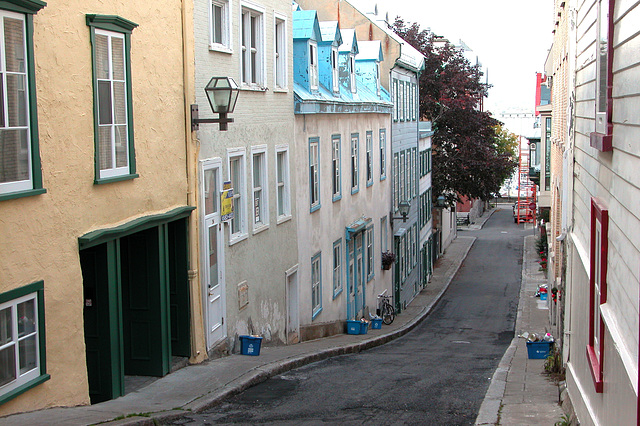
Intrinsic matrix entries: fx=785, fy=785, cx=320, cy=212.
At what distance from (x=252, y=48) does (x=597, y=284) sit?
31.4ft

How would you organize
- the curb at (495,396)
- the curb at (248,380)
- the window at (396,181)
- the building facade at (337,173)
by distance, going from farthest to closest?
the window at (396,181)
the building facade at (337,173)
the curb at (495,396)
the curb at (248,380)

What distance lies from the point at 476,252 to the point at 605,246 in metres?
46.2

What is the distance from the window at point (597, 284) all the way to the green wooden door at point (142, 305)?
6107 millimetres

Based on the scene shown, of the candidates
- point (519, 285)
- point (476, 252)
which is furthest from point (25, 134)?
point (476, 252)

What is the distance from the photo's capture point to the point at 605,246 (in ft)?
22.8

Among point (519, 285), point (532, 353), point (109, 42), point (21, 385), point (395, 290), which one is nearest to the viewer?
point (21, 385)

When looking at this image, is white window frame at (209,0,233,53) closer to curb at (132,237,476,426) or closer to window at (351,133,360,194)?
curb at (132,237,476,426)

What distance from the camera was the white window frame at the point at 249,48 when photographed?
585 inches

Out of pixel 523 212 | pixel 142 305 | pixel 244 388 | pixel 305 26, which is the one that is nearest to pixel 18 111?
pixel 142 305

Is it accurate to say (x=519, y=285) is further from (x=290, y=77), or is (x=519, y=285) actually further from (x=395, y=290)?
(x=290, y=77)

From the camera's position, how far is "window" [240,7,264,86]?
15.0 m

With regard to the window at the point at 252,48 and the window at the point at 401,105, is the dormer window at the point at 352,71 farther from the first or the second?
the window at the point at 252,48

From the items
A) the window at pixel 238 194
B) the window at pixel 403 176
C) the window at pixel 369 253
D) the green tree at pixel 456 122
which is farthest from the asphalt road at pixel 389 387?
the green tree at pixel 456 122

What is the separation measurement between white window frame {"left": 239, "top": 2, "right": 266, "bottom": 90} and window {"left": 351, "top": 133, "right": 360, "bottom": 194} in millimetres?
8027
